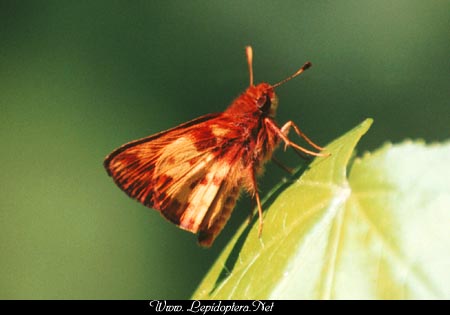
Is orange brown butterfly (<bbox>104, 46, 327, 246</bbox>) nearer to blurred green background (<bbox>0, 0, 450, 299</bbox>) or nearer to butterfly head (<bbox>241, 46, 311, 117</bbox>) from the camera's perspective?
butterfly head (<bbox>241, 46, 311, 117</bbox>)

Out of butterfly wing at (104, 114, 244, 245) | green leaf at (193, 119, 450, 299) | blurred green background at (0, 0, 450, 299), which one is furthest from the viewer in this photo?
blurred green background at (0, 0, 450, 299)

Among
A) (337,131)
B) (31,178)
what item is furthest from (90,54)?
(337,131)

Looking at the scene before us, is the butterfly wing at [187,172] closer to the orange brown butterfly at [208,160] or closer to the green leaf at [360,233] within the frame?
the orange brown butterfly at [208,160]

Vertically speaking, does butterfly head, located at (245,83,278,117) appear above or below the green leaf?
above

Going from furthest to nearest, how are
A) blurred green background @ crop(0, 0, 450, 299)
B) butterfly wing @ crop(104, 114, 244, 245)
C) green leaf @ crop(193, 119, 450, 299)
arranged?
blurred green background @ crop(0, 0, 450, 299), butterfly wing @ crop(104, 114, 244, 245), green leaf @ crop(193, 119, 450, 299)

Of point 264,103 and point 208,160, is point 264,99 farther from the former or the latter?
point 208,160

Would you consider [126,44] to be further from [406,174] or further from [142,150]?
[406,174]

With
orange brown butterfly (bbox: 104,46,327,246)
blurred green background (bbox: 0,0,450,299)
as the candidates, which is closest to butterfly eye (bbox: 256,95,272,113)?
orange brown butterfly (bbox: 104,46,327,246)
